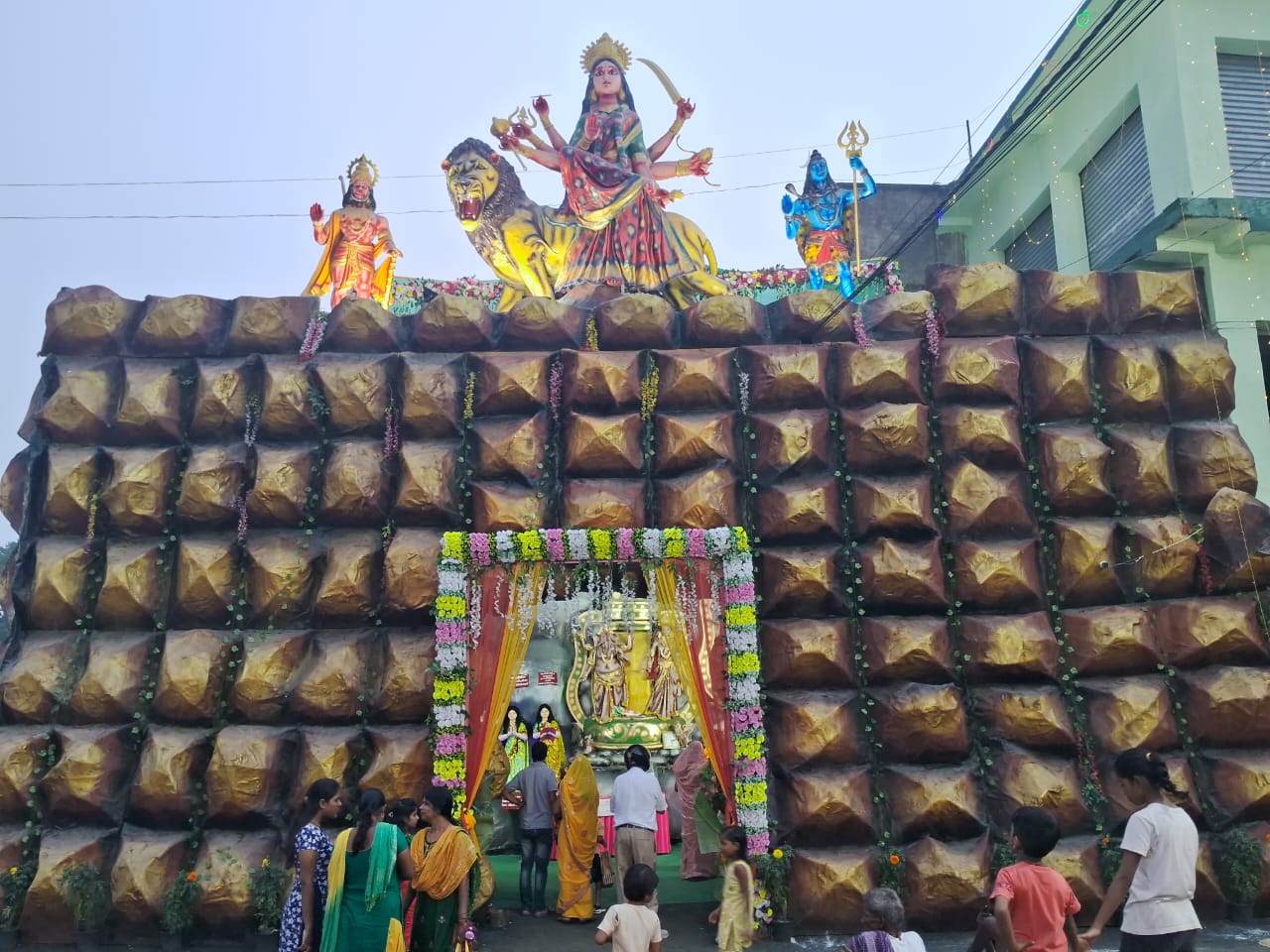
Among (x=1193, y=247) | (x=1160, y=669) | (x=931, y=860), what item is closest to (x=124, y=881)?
Result: (x=931, y=860)

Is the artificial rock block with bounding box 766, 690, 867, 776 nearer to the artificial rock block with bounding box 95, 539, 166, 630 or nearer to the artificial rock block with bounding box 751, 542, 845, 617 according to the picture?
the artificial rock block with bounding box 751, 542, 845, 617

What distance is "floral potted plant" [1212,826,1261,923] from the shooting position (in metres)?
8.04

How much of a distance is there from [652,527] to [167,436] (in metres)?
4.85

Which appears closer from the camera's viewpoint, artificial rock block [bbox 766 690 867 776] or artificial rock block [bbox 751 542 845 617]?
artificial rock block [bbox 766 690 867 776]

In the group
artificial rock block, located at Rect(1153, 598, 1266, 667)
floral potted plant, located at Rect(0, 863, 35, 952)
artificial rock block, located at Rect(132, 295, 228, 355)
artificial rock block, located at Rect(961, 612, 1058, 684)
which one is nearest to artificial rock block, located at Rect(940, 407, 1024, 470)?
artificial rock block, located at Rect(961, 612, 1058, 684)

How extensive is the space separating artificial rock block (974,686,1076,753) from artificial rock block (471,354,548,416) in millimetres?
5123

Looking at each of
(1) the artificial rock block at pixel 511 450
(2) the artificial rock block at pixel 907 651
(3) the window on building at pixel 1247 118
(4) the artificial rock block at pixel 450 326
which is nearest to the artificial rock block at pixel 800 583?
(2) the artificial rock block at pixel 907 651

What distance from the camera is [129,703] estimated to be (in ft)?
28.1

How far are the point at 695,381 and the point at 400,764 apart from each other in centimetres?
447

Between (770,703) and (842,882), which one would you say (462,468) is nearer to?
(770,703)

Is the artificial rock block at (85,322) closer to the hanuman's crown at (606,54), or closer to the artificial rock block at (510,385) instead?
the artificial rock block at (510,385)

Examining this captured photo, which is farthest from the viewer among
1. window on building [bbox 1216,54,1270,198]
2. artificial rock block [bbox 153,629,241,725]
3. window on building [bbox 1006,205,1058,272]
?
window on building [bbox 1006,205,1058,272]

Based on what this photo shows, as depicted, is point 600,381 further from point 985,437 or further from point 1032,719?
point 1032,719

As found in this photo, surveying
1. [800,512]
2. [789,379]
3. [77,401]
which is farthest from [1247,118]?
[77,401]
